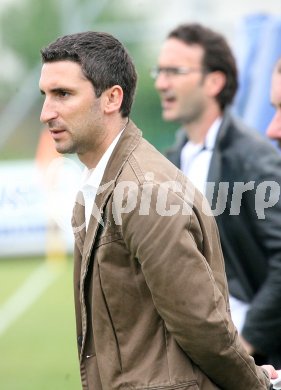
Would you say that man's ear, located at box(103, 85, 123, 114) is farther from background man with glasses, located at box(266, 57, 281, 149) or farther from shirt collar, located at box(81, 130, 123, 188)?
background man with glasses, located at box(266, 57, 281, 149)

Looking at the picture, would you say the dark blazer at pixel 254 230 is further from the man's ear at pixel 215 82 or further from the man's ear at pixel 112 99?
the man's ear at pixel 112 99

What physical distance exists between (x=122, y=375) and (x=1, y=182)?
22.7ft

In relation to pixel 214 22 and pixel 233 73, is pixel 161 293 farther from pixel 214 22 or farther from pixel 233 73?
pixel 214 22

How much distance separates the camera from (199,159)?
5.29 metres

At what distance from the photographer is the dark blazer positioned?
4781 mm

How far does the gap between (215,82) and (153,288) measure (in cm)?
304

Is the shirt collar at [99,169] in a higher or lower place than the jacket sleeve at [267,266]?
higher

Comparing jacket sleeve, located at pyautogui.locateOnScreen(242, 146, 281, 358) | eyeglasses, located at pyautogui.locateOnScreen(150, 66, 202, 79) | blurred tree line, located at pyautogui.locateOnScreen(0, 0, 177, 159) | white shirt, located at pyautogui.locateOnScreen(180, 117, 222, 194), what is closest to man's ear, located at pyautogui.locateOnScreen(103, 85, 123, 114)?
jacket sleeve, located at pyautogui.locateOnScreen(242, 146, 281, 358)

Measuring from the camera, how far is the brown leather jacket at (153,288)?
3039 mm

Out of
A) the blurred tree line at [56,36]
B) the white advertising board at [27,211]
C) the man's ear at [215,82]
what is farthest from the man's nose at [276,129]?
the blurred tree line at [56,36]

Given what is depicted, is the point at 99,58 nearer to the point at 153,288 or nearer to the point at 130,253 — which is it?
the point at 130,253

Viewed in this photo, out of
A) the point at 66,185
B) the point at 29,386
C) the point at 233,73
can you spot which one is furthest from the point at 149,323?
the point at 66,185

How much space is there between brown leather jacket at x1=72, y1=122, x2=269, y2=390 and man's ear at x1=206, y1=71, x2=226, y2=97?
2.52 meters

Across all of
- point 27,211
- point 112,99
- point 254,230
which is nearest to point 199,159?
point 254,230
